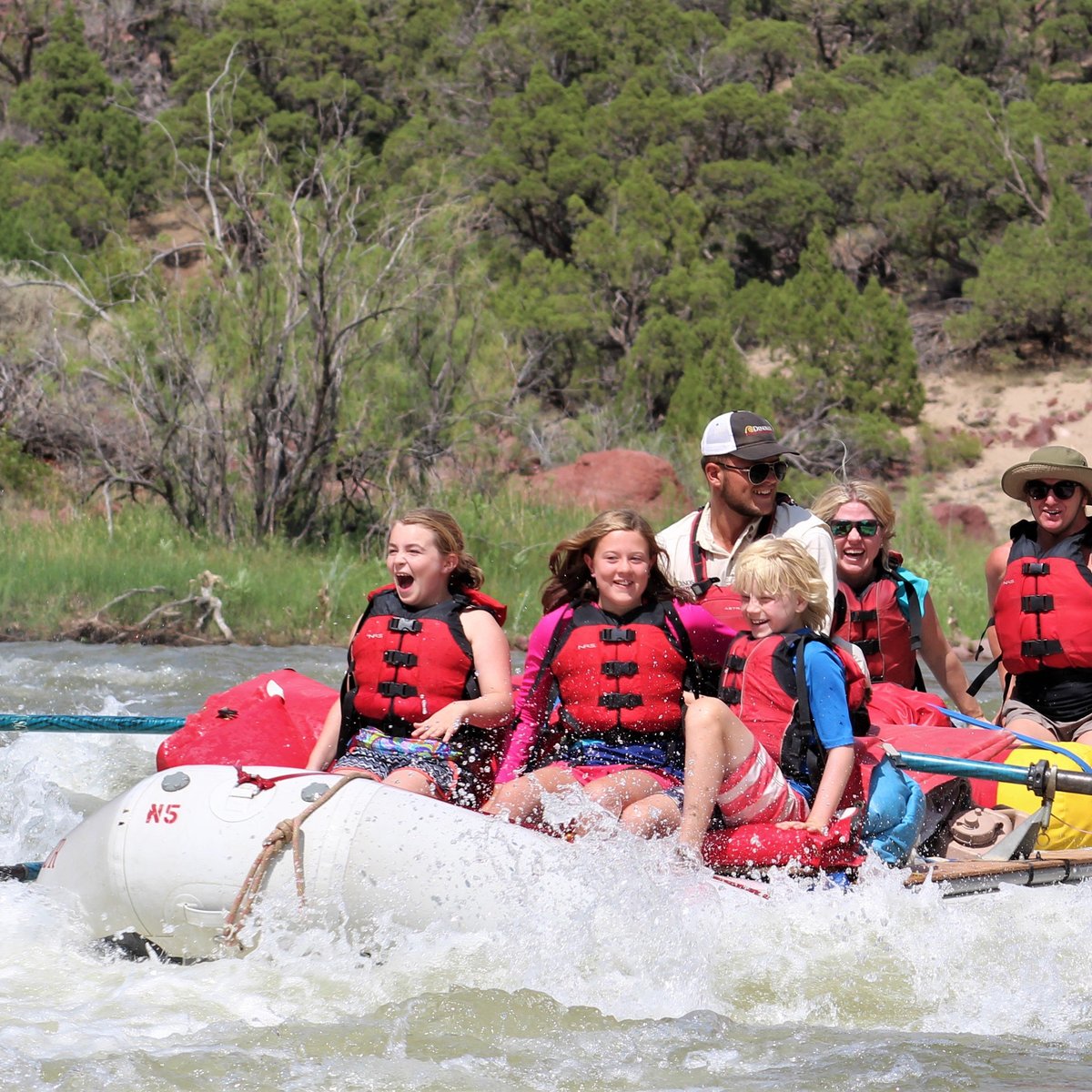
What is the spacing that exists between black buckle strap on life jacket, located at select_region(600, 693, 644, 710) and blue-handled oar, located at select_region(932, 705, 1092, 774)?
1295 mm

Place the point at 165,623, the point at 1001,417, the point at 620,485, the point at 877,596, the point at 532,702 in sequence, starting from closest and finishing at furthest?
the point at 532,702 < the point at 877,596 < the point at 165,623 < the point at 620,485 < the point at 1001,417

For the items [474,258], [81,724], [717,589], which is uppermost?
[474,258]

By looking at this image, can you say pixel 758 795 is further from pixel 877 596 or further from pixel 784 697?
pixel 877 596

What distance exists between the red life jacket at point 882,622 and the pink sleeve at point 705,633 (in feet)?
3.21

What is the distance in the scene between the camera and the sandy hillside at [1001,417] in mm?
19250

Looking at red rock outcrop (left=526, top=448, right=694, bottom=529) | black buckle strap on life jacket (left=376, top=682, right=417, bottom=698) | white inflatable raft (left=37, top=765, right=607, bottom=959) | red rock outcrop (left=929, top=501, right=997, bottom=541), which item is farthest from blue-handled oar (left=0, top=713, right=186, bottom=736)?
red rock outcrop (left=929, top=501, right=997, bottom=541)

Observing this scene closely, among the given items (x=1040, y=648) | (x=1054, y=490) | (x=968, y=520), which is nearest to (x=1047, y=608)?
(x=1040, y=648)

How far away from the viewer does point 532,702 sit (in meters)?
4.00

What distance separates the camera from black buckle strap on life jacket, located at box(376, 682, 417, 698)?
4.15 metres

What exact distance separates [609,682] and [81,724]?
2227 millimetres

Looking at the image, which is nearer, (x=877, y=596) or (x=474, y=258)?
(x=877, y=596)

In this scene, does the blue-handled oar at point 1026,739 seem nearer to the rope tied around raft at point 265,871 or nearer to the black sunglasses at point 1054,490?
the black sunglasses at point 1054,490

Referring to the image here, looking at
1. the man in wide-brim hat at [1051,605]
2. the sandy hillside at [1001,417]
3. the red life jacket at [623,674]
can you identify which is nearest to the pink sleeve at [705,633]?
the red life jacket at [623,674]

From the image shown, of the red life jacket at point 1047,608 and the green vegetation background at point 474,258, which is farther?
the green vegetation background at point 474,258
